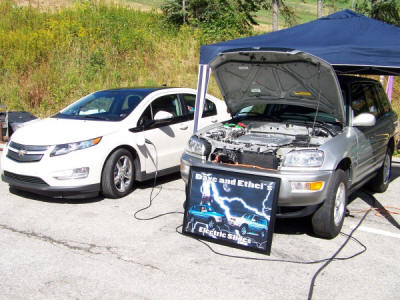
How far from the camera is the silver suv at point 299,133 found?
15.8 ft

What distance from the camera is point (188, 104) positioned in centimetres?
789

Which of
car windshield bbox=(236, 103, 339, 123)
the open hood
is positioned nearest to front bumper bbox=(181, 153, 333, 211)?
the open hood

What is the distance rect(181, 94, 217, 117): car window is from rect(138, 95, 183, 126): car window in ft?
0.59

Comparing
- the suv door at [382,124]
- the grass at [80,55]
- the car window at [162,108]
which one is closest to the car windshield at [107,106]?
the car window at [162,108]

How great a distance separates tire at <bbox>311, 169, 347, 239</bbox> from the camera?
4922 millimetres

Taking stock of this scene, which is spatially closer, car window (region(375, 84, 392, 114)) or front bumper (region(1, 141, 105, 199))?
front bumper (region(1, 141, 105, 199))

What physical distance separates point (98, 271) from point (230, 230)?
4.58 feet

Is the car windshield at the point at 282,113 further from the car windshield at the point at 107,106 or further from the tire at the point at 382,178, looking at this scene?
the car windshield at the point at 107,106

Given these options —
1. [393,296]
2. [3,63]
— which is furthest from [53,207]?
[3,63]

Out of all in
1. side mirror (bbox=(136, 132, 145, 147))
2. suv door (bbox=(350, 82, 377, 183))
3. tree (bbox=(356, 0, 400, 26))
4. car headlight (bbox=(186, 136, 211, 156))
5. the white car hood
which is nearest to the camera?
car headlight (bbox=(186, 136, 211, 156))

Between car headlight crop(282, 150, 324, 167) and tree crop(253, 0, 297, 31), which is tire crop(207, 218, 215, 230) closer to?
car headlight crop(282, 150, 324, 167)

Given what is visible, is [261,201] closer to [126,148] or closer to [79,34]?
[126,148]

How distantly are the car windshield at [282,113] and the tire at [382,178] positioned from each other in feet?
5.22

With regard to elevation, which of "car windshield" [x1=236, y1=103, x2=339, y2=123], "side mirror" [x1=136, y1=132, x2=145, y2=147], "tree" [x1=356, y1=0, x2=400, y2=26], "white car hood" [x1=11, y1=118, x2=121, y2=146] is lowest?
"side mirror" [x1=136, y1=132, x2=145, y2=147]
